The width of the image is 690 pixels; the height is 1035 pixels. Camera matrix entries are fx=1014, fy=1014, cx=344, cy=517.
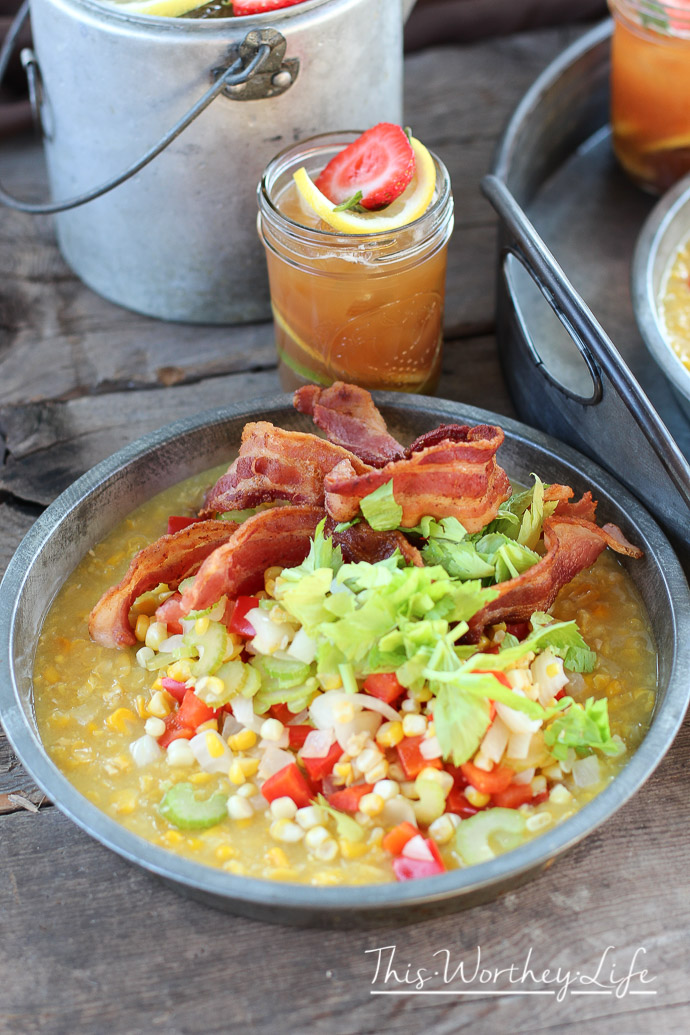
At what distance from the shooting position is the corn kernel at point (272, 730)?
1.82 m

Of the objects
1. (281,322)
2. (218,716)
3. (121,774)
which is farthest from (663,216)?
(121,774)

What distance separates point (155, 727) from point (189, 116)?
4.51ft

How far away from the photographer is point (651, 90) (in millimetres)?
3008

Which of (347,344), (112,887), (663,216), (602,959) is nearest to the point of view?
(602,959)

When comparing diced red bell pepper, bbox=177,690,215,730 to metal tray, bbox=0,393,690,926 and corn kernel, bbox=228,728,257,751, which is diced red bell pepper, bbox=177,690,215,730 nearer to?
corn kernel, bbox=228,728,257,751

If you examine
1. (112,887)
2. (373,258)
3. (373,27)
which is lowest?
(112,887)

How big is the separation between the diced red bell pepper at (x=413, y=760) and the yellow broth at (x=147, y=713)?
0.11 metres

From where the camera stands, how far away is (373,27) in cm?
253

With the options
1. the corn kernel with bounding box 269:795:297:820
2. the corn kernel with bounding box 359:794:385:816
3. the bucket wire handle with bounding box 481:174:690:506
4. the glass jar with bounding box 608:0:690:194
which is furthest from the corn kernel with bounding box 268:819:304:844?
the glass jar with bounding box 608:0:690:194

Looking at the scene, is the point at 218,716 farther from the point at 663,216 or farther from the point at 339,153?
the point at 663,216

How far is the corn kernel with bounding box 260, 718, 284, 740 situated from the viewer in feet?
5.97

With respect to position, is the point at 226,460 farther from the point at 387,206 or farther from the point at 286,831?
the point at 286,831

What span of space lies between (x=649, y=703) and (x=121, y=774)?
99 centimetres

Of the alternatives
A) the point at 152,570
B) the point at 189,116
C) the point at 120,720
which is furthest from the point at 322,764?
the point at 189,116
